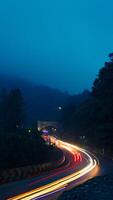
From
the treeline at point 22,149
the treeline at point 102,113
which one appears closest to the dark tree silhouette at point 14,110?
the treeline at point 102,113

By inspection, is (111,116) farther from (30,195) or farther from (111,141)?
(30,195)

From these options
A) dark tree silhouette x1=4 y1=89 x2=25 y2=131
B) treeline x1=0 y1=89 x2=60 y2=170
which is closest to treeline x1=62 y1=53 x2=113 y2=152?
treeline x1=0 y1=89 x2=60 y2=170

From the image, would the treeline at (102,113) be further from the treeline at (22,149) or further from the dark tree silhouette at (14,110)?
the dark tree silhouette at (14,110)

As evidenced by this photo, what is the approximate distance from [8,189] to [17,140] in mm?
23316

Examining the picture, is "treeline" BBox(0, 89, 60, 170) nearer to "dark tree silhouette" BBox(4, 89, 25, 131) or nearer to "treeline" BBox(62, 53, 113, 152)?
"treeline" BBox(62, 53, 113, 152)

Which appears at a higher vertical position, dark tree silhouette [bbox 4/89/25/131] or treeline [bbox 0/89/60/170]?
dark tree silhouette [bbox 4/89/25/131]

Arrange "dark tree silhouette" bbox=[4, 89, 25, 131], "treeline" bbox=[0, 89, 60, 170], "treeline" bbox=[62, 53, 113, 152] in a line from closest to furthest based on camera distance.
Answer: "treeline" bbox=[0, 89, 60, 170], "treeline" bbox=[62, 53, 113, 152], "dark tree silhouette" bbox=[4, 89, 25, 131]

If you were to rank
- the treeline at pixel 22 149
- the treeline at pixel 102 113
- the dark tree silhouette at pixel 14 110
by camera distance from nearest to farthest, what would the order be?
the treeline at pixel 22 149 → the treeline at pixel 102 113 → the dark tree silhouette at pixel 14 110

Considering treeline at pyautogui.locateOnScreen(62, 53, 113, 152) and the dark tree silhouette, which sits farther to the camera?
the dark tree silhouette

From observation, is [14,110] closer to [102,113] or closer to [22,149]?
[102,113]

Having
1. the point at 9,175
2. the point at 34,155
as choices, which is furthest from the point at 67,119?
the point at 9,175

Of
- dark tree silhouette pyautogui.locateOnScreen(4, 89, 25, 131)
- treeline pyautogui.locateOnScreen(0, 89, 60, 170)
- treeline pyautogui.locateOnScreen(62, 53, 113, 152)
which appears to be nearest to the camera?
treeline pyautogui.locateOnScreen(0, 89, 60, 170)

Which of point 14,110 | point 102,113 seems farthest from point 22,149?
point 14,110

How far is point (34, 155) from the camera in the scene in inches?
2625
